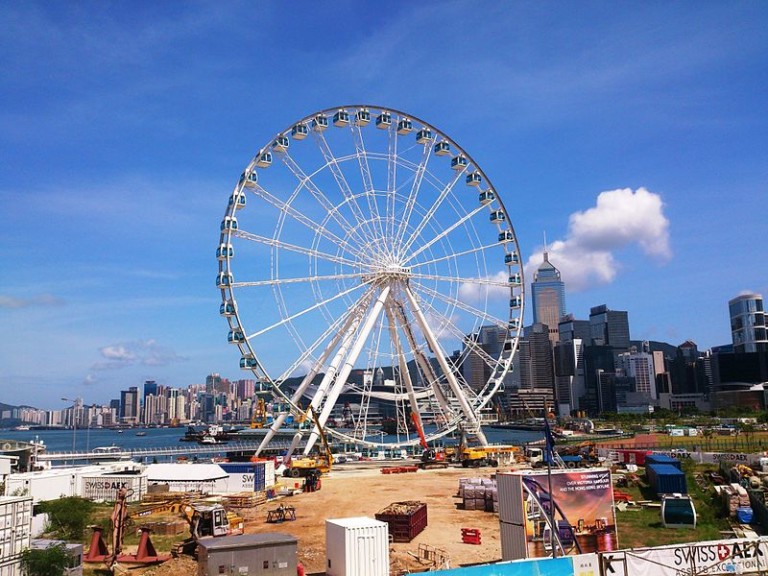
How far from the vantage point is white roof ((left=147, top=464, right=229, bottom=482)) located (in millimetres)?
47312

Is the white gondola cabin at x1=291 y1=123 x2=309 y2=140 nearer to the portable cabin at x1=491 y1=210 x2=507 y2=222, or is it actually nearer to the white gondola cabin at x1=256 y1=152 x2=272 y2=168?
the white gondola cabin at x1=256 y1=152 x2=272 y2=168

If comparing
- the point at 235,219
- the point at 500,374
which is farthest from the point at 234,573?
the point at 500,374

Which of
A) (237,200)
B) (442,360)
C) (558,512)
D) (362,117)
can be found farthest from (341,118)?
(558,512)

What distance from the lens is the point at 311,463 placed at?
2386 inches

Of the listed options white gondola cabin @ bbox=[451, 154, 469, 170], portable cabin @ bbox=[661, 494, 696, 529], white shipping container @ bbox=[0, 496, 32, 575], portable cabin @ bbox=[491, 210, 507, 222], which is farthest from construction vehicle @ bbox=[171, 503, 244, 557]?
portable cabin @ bbox=[491, 210, 507, 222]

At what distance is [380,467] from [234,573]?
46.5 m

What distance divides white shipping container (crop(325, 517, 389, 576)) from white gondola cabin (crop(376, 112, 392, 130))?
147ft

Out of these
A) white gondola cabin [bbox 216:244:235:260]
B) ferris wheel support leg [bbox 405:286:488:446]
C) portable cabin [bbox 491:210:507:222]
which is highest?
portable cabin [bbox 491:210:507:222]

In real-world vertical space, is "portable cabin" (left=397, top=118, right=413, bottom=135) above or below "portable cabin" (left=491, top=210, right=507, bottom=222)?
above

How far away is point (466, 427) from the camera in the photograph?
228 ft

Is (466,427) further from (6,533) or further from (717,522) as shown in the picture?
(6,533)

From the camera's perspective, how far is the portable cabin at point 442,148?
64.9 metres

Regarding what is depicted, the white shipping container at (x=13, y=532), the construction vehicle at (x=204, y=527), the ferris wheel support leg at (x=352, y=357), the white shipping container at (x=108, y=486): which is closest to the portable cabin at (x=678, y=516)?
the construction vehicle at (x=204, y=527)

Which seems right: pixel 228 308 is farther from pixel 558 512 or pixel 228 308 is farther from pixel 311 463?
pixel 558 512
